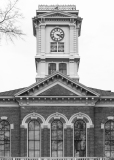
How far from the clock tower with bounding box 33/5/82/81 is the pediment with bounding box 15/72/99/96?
757 cm

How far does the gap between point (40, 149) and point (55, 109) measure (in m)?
4.04

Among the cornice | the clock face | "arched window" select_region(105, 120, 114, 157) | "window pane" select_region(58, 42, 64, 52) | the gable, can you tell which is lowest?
"arched window" select_region(105, 120, 114, 157)

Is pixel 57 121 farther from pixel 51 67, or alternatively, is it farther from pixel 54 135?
pixel 51 67

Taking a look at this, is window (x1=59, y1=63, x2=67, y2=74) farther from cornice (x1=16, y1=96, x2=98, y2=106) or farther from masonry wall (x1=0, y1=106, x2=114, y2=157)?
cornice (x1=16, y1=96, x2=98, y2=106)

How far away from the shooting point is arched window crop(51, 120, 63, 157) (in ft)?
164

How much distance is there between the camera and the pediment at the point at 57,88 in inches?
1976

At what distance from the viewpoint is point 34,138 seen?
1983 inches

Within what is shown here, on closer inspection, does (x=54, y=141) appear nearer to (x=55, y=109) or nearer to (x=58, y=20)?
(x=55, y=109)

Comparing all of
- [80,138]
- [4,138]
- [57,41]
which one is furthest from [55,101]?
[57,41]

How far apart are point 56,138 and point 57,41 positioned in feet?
43.9

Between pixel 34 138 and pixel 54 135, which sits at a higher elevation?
pixel 54 135

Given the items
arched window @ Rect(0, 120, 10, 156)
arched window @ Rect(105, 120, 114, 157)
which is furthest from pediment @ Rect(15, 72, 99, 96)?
arched window @ Rect(105, 120, 114, 157)

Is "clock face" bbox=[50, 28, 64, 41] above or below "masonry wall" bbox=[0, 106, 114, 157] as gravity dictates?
above

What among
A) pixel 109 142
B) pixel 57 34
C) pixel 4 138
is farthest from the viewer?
pixel 57 34
